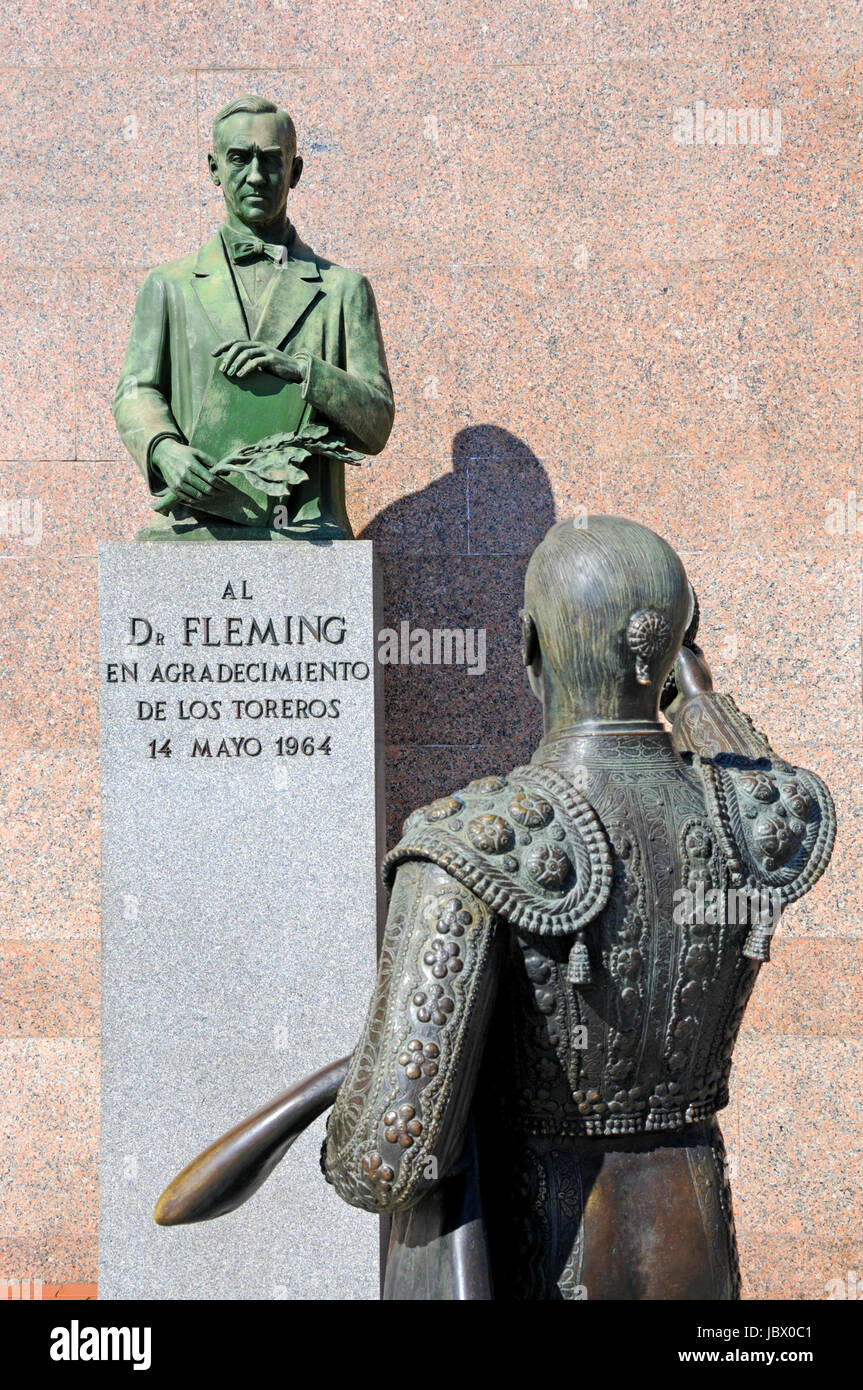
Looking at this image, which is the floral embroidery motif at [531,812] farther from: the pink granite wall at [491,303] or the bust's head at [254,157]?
the pink granite wall at [491,303]

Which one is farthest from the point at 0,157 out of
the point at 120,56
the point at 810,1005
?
the point at 810,1005

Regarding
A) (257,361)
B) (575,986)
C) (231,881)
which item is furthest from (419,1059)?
(257,361)

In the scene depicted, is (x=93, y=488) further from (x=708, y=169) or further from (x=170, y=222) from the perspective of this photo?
(x=708, y=169)

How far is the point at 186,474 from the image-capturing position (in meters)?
4.98

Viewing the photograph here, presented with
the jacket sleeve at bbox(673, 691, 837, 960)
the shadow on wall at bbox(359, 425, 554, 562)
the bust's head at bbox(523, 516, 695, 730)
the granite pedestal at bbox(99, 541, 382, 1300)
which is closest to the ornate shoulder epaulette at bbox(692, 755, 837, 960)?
the jacket sleeve at bbox(673, 691, 837, 960)

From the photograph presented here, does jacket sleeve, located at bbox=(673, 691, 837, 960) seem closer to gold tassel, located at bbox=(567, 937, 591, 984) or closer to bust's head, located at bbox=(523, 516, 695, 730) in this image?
bust's head, located at bbox=(523, 516, 695, 730)

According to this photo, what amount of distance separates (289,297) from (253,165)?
1.54 ft

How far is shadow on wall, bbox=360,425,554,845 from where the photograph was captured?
6402 mm

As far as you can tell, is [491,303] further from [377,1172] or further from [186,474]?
[377,1172]

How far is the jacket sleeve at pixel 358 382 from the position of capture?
5.05 m

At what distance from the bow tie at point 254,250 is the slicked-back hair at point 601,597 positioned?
10.4 ft

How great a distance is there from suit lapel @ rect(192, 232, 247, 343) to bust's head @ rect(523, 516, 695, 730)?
302 centimetres

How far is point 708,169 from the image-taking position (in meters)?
6.48

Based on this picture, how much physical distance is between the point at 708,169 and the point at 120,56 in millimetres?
2698
